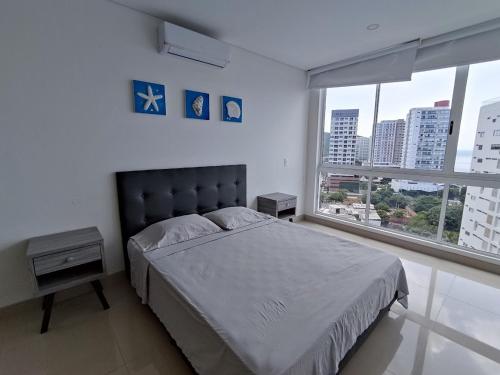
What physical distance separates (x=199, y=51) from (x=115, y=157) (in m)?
1.32

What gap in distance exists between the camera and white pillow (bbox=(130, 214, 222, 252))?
2023 mm

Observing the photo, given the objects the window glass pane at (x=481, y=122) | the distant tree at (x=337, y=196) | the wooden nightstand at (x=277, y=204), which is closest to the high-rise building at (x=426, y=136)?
the window glass pane at (x=481, y=122)

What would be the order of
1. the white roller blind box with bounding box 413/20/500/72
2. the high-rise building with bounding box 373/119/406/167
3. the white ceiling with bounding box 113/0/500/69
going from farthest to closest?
the high-rise building with bounding box 373/119/406/167, the white roller blind box with bounding box 413/20/500/72, the white ceiling with bounding box 113/0/500/69

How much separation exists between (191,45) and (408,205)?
11.0ft

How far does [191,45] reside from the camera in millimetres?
2260

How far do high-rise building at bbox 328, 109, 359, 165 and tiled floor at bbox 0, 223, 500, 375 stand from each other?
2151 mm

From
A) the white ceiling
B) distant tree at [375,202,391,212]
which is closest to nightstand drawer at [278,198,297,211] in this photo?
distant tree at [375,202,391,212]

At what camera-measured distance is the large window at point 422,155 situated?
8.48ft

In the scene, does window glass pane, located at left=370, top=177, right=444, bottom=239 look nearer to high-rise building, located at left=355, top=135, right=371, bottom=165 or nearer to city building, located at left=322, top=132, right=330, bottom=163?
high-rise building, located at left=355, top=135, right=371, bottom=165

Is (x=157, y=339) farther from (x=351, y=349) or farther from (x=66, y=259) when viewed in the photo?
(x=351, y=349)

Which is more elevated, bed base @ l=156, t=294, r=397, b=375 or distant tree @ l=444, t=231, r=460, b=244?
distant tree @ l=444, t=231, r=460, b=244

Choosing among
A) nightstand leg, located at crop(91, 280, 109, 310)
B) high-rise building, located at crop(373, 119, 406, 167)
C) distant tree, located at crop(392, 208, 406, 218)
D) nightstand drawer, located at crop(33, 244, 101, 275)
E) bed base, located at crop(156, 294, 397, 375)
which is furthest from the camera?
distant tree, located at crop(392, 208, 406, 218)

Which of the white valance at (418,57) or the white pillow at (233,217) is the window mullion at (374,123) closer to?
the white valance at (418,57)

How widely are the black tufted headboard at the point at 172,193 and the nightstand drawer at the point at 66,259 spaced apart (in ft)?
1.47
